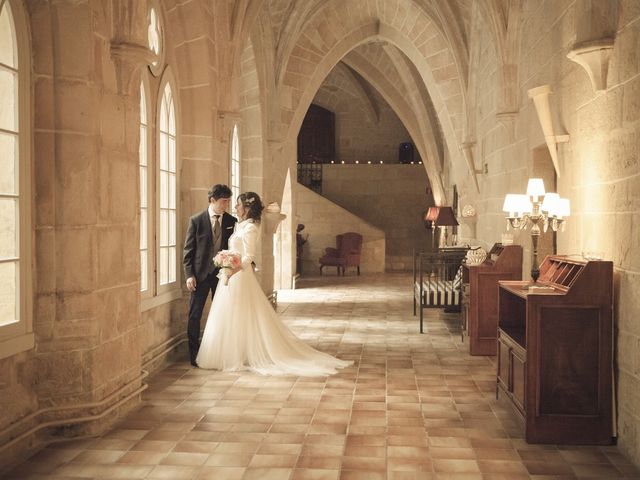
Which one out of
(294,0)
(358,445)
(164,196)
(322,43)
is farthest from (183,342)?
(322,43)

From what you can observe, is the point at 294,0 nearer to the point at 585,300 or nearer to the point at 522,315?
the point at 522,315

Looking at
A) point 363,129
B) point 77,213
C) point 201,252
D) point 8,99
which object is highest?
point 363,129

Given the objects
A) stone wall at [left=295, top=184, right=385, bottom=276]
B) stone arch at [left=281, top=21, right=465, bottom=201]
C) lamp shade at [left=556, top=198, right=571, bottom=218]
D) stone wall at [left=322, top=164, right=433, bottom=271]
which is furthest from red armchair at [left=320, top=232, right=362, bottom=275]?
lamp shade at [left=556, top=198, right=571, bottom=218]

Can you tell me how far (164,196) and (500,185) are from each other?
13.2 ft

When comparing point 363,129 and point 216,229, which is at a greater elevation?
point 363,129

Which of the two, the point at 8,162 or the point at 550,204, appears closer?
the point at 8,162

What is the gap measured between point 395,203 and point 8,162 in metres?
15.2

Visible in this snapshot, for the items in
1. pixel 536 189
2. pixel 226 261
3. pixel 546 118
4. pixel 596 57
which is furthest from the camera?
pixel 226 261

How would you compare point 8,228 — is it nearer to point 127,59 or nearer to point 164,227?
point 127,59

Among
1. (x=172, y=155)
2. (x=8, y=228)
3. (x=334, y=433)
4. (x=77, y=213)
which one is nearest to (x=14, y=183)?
(x=8, y=228)

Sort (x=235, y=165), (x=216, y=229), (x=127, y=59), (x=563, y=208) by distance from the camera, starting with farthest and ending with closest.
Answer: (x=235, y=165) < (x=216, y=229) < (x=563, y=208) < (x=127, y=59)

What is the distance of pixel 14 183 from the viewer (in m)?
3.46

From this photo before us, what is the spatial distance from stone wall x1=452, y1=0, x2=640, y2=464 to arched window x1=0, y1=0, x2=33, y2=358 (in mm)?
3241

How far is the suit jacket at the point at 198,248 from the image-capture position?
5.71 metres
